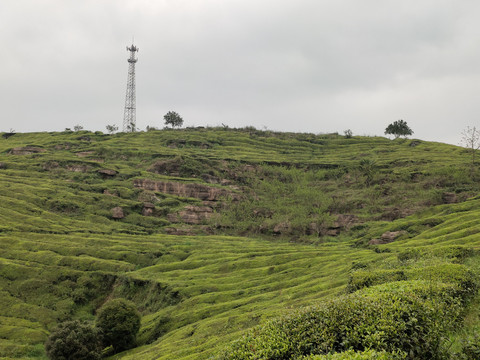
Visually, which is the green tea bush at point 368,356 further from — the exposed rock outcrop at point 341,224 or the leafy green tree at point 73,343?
the exposed rock outcrop at point 341,224

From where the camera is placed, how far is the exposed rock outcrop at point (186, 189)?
12369cm

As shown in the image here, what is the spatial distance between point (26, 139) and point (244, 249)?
474 ft

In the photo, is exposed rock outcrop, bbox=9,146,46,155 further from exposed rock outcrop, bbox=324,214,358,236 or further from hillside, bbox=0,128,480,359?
exposed rock outcrop, bbox=324,214,358,236

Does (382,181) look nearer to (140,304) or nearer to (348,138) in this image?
(348,138)

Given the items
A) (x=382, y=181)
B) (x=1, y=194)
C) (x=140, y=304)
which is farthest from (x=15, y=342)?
(x=382, y=181)

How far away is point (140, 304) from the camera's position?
2618 inches

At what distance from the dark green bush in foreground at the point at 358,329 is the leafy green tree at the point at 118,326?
127ft

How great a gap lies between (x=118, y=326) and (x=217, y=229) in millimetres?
57219

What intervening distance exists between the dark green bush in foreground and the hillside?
0.57 metres

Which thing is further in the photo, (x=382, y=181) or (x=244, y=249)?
(x=382, y=181)

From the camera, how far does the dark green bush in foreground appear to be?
15961mm

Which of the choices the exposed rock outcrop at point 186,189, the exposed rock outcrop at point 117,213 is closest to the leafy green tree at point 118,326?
the exposed rock outcrop at point 117,213

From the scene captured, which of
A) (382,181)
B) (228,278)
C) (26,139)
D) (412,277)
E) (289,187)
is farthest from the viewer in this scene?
(26,139)

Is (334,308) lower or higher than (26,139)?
lower
